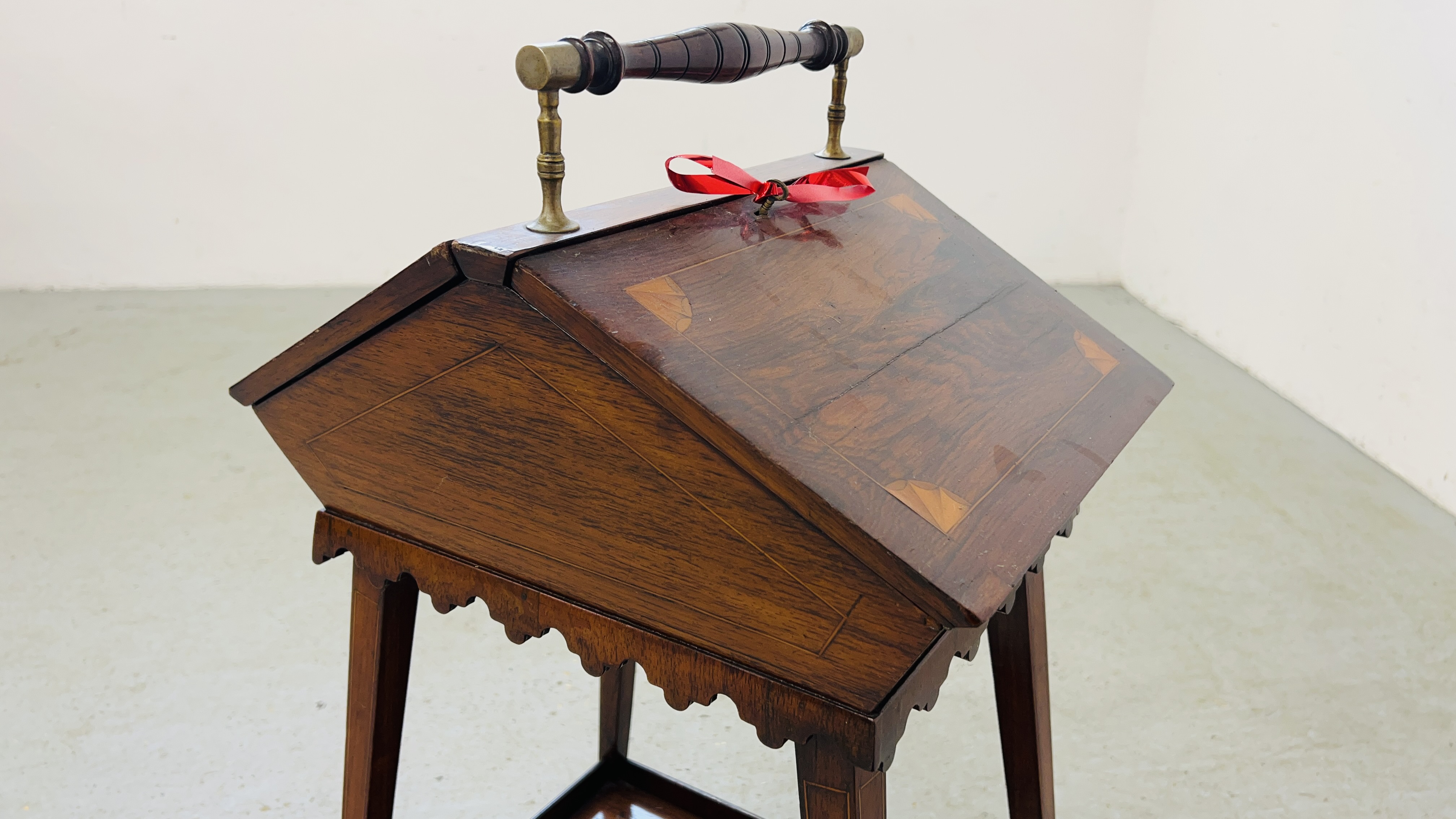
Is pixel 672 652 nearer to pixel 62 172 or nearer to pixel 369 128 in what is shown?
pixel 369 128

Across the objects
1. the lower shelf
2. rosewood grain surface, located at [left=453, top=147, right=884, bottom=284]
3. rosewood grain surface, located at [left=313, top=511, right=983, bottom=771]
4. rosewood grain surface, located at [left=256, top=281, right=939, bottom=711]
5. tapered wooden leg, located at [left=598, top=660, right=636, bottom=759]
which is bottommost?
the lower shelf

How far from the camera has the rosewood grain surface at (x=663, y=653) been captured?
37.5 inches

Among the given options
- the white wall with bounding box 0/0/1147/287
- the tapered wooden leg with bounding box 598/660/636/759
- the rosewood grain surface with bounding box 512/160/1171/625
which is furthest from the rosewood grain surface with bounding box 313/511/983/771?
the white wall with bounding box 0/0/1147/287

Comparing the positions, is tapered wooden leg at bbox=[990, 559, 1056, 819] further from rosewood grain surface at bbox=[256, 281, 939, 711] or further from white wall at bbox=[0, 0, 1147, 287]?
white wall at bbox=[0, 0, 1147, 287]

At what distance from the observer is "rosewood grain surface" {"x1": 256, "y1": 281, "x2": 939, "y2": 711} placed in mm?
906

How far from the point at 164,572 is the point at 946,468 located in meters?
2.06

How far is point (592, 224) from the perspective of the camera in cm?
108

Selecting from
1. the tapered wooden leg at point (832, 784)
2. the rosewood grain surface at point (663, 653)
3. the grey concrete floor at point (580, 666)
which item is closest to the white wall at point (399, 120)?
the grey concrete floor at point (580, 666)

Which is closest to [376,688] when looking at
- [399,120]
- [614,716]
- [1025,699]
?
[614,716]

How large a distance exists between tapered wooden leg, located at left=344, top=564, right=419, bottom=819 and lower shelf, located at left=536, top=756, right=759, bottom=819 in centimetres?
37

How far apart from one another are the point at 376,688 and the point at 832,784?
568mm

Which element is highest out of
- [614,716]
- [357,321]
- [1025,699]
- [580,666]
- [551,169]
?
[551,169]

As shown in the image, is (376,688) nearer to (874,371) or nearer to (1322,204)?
(874,371)

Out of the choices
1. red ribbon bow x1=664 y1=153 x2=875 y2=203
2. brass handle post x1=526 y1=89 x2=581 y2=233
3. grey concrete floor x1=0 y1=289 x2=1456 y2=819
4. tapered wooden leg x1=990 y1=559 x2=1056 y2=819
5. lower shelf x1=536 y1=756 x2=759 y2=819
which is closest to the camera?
brass handle post x1=526 y1=89 x2=581 y2=233
